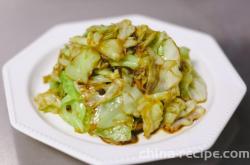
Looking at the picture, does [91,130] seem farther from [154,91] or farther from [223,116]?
[223,116]

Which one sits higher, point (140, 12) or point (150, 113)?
point (150, 113)

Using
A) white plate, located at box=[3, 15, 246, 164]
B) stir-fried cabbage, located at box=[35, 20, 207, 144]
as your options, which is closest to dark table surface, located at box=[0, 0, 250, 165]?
white plate, located at box=[3, 15, 246, 164]

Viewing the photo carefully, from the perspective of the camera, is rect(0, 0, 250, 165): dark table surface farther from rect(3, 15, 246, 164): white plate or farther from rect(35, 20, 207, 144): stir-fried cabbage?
rect(35, 20, 207, 144): stir-fried cabbage

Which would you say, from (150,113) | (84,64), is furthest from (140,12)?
(150,113)

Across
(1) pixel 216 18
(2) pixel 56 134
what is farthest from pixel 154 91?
(1) pixel 216 18

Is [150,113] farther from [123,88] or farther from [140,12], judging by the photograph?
[140,12]

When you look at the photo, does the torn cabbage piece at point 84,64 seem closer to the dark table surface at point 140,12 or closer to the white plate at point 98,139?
the white plate at point 98,139
